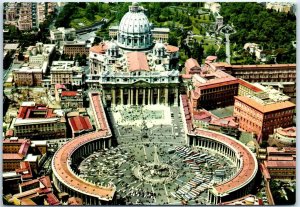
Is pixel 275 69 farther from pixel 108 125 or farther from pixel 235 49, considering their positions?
pixel 108 125

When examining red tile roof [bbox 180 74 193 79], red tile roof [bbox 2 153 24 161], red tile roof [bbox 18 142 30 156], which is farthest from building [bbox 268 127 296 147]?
red tile roof [bbox 2 153 24 161]

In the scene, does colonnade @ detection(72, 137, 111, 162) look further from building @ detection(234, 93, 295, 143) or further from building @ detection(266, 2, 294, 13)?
building @ detection(266, 2, 294, 13)

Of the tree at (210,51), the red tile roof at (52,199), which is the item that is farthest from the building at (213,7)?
the red tile roof at (52,199)

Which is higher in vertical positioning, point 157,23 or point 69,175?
point 157,23

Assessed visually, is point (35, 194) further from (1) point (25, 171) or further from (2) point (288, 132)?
(2) point (288, 132)

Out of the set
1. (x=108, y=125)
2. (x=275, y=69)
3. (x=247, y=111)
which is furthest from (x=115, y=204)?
(x=275, y=69)

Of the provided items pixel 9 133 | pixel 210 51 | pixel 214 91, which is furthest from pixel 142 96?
pixel 210 51

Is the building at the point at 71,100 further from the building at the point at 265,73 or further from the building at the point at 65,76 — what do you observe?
the building at the point at 265,73
